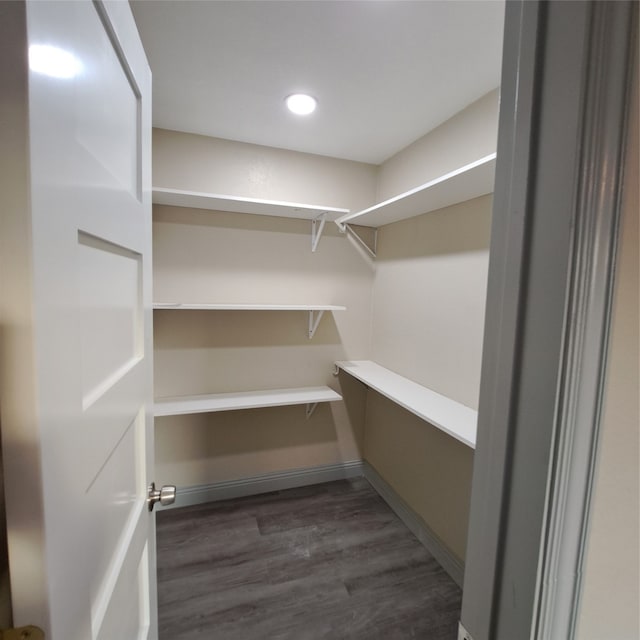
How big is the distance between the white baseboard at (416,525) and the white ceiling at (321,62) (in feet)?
7.59

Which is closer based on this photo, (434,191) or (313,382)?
(434,191)

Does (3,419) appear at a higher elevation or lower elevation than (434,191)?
lower

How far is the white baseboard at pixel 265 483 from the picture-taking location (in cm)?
222

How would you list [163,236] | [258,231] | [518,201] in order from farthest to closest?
[258,231] < [163,236] < [518,201]

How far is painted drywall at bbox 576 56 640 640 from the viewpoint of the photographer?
41cm

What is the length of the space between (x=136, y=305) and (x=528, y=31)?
0.89 metres

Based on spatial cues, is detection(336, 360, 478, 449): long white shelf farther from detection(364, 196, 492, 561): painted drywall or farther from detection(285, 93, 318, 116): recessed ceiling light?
detection(285, 93, 318, 116): recessed ceiling light

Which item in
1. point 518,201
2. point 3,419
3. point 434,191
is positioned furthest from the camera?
point 434,191

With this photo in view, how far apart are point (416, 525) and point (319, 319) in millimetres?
1430

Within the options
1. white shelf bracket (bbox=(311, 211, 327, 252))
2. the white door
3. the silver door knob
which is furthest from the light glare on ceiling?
white shelf bracket (bbox=(311, 211, 327, 252))

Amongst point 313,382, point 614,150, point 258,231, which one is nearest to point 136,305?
point 614,150

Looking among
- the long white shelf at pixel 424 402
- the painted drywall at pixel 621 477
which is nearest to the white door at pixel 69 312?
the painted drywall at pixel 621 477

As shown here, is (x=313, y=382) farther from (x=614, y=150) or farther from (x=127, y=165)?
(x=614, y=150)

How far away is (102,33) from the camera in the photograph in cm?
58
